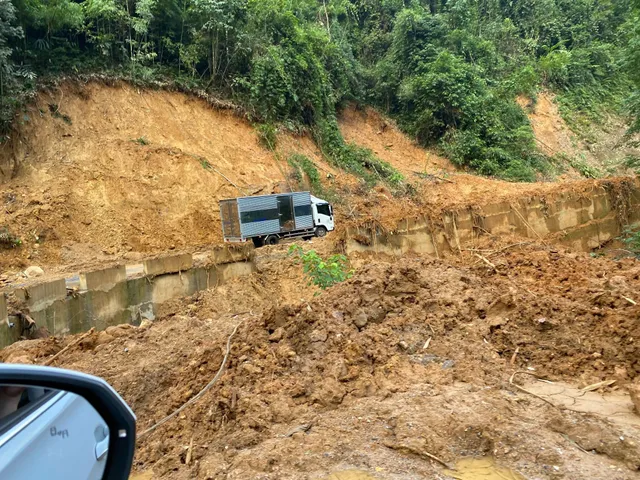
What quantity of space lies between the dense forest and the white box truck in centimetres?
656

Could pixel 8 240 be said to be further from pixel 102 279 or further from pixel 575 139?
pixel 575 139

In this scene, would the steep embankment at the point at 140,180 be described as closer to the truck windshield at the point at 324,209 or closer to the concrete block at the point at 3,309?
the truck windshield at the point at 324,209

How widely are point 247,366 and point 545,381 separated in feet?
11.0

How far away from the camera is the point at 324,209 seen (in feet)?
66.7

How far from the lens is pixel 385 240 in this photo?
1551 cm

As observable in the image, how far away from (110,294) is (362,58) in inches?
1156

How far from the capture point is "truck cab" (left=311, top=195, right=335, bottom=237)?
65.2 ft

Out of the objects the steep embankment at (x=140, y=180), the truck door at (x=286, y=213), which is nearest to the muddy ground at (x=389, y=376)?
the steep embankment at (x=140, y=180)

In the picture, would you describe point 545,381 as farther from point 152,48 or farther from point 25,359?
point 152,48

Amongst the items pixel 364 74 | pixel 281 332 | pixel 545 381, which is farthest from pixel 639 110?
pixel 364 74

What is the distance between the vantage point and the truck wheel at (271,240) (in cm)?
1862

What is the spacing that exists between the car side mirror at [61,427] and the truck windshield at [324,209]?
18.2 metres

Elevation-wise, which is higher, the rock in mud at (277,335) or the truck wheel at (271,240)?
the truck wheel at (271,240)

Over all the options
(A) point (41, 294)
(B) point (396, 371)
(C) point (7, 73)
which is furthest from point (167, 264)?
(C) point (7, 73)
